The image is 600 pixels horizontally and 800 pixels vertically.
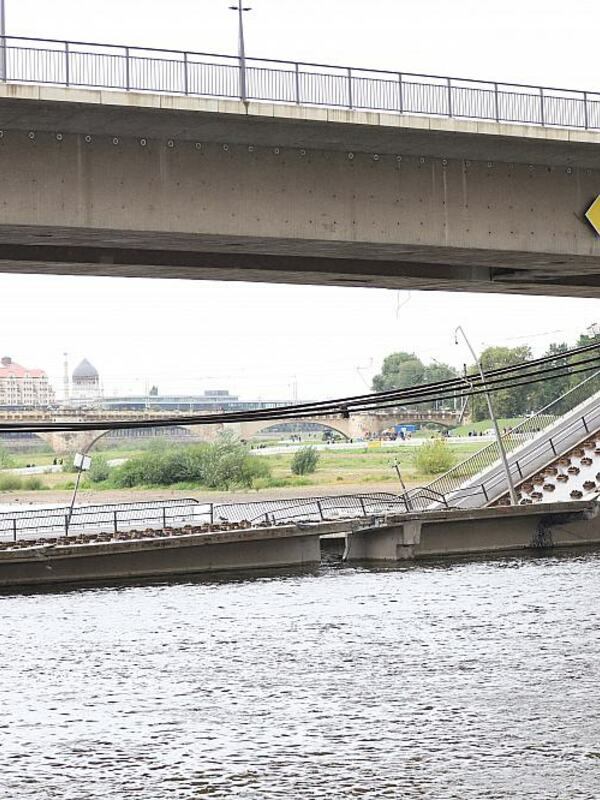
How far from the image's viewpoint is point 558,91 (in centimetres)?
3186

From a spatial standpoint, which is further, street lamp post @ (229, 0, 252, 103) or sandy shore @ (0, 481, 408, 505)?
sandy shore @ (0, 481, 408, 505)

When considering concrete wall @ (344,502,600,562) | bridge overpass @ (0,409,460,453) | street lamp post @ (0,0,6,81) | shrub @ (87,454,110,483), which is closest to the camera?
street lamp post @ (0,0,6,81)

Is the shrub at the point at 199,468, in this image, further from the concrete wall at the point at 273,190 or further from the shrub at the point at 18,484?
the concrete wall at the point at 273,190

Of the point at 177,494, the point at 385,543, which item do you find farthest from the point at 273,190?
the point at 177,494

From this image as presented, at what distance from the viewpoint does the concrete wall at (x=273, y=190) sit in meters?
26.4

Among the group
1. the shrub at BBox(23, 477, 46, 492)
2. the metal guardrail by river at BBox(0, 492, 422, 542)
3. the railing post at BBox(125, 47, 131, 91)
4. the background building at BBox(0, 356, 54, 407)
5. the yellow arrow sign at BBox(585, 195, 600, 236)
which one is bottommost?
the metal guardrail by river at BBox(0, 492, 422, 542)

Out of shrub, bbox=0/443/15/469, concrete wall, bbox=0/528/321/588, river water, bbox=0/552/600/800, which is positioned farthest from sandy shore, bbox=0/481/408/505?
river water, bbox=0/552/600/800

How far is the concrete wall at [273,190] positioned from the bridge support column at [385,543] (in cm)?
2041

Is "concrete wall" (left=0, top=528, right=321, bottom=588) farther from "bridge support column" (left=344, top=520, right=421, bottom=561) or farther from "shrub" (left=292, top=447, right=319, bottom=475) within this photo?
"shrub" (left=292, top=447, right=319, bottom=475)

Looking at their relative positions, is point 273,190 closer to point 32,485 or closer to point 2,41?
point 2,41

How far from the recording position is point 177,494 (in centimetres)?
11019

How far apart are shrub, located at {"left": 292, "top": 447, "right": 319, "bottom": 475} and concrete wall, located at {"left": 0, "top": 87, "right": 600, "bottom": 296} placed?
87.8 meters

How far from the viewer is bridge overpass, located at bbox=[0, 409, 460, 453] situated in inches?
5226

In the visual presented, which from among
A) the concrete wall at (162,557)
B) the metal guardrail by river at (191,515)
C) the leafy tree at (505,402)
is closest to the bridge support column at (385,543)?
the metal guardrail by river at (191,515)
